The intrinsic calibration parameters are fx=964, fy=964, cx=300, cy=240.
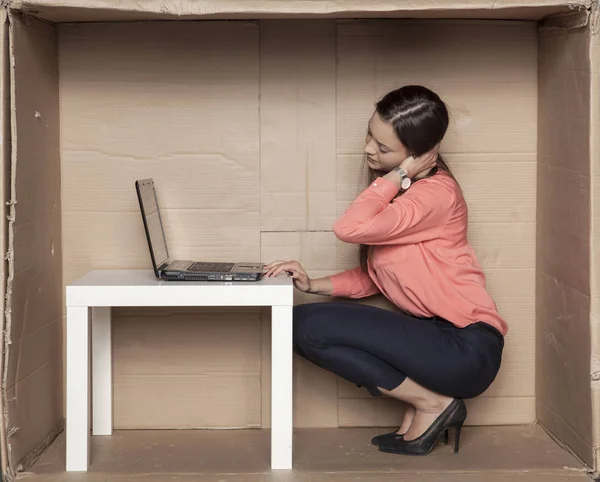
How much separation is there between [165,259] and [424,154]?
685 mm

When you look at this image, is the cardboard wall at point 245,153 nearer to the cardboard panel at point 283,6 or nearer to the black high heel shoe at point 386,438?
the black high heel shoe at point 386,438

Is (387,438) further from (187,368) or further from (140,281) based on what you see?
(140,281)

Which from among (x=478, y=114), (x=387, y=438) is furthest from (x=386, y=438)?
(x=478, y=114)

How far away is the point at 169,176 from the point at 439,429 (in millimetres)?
926

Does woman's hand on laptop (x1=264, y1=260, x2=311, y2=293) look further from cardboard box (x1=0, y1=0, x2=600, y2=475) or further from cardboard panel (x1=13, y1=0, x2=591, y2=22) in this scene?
cardboard panel (x1=13, y1=0, x2=591, y2=22)

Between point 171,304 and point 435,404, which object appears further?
point 435,404

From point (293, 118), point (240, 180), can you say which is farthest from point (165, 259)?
point (293, 118)

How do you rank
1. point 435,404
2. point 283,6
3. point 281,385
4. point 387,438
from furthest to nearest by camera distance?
1. point 387,438
2. point 435,404
3. point 281,385
4. point 283,6

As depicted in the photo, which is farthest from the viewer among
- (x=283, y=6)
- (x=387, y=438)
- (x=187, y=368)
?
(x=187, y=368)

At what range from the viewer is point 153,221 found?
234 cm

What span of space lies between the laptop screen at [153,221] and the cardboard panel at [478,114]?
0.46 meters

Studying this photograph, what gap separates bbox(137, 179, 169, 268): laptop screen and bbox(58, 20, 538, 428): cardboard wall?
0.08 metres

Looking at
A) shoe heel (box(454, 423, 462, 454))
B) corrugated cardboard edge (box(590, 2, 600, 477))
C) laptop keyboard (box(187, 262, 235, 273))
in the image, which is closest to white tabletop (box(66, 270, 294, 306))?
laptop keyboard (box(187, 262, 235, 273))

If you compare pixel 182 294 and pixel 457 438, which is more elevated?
pixel 182 294
